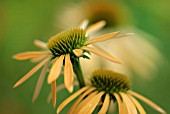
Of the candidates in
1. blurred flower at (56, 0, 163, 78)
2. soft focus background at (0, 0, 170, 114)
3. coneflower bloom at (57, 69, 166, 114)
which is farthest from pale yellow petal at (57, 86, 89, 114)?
soft focus background at (0, 0, 170, 114)

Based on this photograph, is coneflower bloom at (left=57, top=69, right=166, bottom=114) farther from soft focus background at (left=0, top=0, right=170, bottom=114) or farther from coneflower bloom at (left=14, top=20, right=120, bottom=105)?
soft focus background at (left=0, top=0, right=170, bottom=114)

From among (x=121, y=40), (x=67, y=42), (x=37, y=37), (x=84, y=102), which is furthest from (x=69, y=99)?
(x=37, y=37)

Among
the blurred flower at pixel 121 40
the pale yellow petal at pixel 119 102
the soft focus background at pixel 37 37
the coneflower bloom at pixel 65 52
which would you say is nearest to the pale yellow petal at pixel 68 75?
the coneflower bloom at pixel 65 52

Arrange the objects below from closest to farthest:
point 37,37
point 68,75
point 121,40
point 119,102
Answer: point 68,75 < point 119,102 < point 121,40 < point 37,37

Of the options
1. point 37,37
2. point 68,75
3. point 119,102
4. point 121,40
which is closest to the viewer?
point 68,75

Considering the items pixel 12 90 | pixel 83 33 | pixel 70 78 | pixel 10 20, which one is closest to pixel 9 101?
pixel 12 90

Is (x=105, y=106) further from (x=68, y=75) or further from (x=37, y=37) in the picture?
(x=37, y=37)
